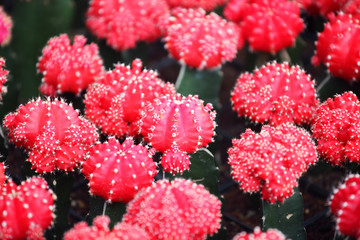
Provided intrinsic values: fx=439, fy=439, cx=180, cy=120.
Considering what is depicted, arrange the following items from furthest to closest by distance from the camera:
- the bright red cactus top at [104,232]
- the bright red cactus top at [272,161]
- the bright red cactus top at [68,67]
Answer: the bright red cactus top at [68,67], the bright red cactus top at [272,161], the bright red cactus top at [104,232]

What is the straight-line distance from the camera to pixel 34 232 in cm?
67

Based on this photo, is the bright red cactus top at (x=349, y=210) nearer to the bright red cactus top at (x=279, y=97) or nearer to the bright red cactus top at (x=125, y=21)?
the bright red cactus top at (x=279, y=97)

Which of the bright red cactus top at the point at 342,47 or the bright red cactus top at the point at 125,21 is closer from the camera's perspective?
the bright red cactus top at the point at 342,47

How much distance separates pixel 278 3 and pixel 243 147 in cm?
53

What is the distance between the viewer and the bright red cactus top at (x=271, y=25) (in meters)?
1.13

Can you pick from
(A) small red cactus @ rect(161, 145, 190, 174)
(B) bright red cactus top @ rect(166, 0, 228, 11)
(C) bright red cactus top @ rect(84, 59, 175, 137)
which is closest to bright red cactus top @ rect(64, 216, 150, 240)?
(A) small red cactus @ rect(161, 145, 190, 174)

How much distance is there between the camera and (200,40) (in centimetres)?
102

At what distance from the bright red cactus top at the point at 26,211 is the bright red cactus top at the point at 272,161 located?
0.32 meters

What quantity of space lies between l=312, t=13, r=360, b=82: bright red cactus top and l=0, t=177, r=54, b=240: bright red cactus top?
0.67 meters

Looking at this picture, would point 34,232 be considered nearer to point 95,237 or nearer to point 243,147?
point 95,237

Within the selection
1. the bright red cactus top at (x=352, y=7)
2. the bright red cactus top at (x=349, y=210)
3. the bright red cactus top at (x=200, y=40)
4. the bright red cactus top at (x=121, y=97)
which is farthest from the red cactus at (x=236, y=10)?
the bright red cactus top at (x=349, y=210)

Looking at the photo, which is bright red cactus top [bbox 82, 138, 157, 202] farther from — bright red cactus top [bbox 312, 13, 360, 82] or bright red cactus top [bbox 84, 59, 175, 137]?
bright red cactus top [bbox 312, 13, 360, 82]

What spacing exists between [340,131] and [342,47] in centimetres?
23

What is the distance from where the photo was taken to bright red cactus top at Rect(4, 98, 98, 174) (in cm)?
80
